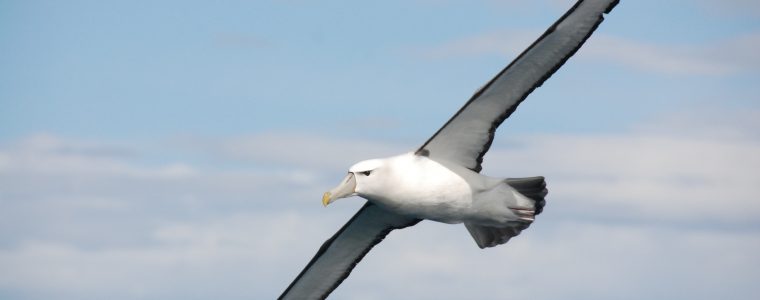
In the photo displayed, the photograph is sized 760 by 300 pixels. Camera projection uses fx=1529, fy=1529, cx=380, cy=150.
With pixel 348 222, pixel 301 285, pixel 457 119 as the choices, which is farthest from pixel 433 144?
pixel 301 285

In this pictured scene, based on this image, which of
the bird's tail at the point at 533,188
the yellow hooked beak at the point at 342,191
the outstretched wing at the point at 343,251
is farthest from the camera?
the outstretched wing at the point at 343,251

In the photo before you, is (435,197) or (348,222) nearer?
(435,197)

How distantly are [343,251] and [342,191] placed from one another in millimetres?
2484

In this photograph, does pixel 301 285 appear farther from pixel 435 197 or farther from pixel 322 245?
pixel 435 197

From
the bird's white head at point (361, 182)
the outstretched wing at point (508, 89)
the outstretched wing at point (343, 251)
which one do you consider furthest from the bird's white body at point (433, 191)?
the outstretched wing at point (343, 251)

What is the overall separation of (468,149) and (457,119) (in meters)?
0.49

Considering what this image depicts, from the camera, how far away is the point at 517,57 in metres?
17.0

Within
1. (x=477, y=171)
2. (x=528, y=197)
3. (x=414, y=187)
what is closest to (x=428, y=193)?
(x=414, y=187)

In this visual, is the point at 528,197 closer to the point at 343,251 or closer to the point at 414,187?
the point at 414,187

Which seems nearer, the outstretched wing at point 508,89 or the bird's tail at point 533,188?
the outstretched wing at point 508,89

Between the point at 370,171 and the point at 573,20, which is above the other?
the point at 573,20

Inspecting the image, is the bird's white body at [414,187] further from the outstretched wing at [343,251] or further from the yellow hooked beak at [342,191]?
the outstretched wing at [343,251]

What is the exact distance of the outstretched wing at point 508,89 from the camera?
17.1m

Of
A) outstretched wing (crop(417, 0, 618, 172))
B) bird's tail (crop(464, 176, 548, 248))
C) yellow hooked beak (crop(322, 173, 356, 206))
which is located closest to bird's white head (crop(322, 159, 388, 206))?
yellow hooked beak (crop(322, 173, 356, 206))
